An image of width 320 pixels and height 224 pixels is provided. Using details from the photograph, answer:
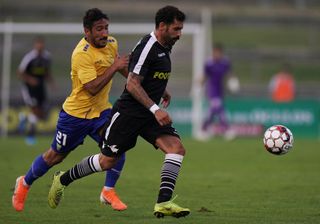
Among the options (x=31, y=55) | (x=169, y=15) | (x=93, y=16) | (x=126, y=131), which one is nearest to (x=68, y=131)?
(x=126, y=131)

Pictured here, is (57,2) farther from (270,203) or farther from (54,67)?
(270,203)

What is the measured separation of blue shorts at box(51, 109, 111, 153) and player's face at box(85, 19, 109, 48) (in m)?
0.89

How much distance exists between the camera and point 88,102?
942cm

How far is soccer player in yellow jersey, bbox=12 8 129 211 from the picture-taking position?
910 cm

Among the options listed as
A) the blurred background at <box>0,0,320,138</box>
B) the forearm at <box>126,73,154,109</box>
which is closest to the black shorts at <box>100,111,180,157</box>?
the forearm at <box>126,73,154,109</box>

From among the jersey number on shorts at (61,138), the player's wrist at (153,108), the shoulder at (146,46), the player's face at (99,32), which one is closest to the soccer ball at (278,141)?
the player's wrist at (153,108)

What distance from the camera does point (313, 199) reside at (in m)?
10.1

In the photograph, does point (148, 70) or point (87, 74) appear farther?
point (87, 74)

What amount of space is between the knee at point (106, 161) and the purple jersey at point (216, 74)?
14.2m

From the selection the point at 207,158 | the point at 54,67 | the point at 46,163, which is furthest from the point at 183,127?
the point at 46,163

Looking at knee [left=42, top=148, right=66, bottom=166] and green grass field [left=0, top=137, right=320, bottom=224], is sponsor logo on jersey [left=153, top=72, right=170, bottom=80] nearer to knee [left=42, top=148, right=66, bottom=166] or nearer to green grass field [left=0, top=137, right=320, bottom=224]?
green grass field [left=0, top=137, right=320, bottom=224]

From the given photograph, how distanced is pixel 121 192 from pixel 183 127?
13.1 m

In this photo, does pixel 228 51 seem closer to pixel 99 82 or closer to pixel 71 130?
pixel 71 130

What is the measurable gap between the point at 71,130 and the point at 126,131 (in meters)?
1.09
